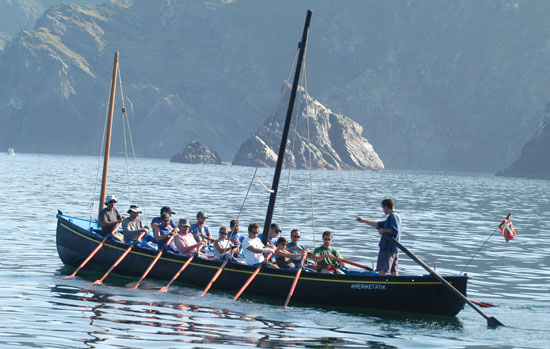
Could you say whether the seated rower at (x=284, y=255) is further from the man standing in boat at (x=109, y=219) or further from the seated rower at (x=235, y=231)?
the man standing in boat at (x=109, y=219)

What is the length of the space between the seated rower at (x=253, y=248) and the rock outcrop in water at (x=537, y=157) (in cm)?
15759

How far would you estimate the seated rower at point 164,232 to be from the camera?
2630 centimetres

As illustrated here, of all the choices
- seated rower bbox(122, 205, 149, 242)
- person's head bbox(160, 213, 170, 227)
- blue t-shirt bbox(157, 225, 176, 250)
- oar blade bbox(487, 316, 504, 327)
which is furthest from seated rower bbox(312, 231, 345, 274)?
seated rower bbox(122, 205, 149, 242)

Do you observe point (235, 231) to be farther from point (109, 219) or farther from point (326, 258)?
point (326, 258)

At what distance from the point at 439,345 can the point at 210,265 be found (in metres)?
8.45

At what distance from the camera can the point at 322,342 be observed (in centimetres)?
1855

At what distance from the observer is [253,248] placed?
24359mm

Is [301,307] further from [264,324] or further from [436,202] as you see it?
[436,202]

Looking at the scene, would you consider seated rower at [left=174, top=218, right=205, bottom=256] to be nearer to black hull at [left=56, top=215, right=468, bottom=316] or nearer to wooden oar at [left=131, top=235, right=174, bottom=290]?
wooden oar at [left=131, top=235, right=174, bottom=290]

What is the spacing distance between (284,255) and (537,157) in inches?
6449

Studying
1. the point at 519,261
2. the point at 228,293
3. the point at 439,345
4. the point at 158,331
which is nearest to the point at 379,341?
the point at 439,345

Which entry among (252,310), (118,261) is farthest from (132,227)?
(252,310)

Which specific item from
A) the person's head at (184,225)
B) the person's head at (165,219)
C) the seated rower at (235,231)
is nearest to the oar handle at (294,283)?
the seated rower at (235,231)

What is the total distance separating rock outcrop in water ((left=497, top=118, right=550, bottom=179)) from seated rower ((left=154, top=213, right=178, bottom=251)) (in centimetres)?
15658
